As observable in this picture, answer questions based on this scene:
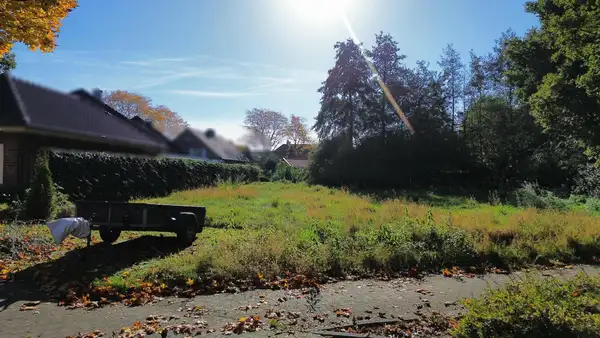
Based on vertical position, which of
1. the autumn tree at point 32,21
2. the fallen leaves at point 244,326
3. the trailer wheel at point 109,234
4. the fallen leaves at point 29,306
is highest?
the autumn tree at point 32,21

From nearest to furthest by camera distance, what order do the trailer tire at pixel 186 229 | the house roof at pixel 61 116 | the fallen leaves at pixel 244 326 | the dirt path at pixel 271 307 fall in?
the fallen leaves at pixel 244 326 → the dirt path at pixel 271 307 → the house roof at pixel 61 116 → the trailer tire at pixel 186 229

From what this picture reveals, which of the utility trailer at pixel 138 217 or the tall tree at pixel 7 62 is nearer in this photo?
the utility trailer at pixel 138 217

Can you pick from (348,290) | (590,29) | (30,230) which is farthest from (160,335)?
(590,29)

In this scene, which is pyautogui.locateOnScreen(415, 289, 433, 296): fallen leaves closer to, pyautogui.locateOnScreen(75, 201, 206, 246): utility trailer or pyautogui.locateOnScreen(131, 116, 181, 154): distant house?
pyautogui.locateOnScreen(131, 116, 181, 154): distant house

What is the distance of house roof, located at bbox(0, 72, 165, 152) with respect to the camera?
7.07 meters

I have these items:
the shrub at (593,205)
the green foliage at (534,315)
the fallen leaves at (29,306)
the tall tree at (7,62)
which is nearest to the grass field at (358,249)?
the fallen leaves at (29,306)

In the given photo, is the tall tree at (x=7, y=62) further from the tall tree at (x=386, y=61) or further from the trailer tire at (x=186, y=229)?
the tall tree at (x=386, y=61)

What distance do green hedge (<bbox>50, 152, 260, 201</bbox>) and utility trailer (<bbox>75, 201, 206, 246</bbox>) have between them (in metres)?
9.12

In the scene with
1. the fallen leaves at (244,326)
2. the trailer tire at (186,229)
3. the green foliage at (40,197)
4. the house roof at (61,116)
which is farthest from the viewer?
the green foliage at (40,197)

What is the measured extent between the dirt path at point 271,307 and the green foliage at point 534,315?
1.25 meters

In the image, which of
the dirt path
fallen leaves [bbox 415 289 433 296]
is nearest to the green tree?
fallen leaves [bbox 415 289 433 296]

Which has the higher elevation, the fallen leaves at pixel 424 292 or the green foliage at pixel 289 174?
the green foliage at pixel 289 174

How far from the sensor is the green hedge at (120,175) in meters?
16.5

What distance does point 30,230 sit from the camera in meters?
9.52
